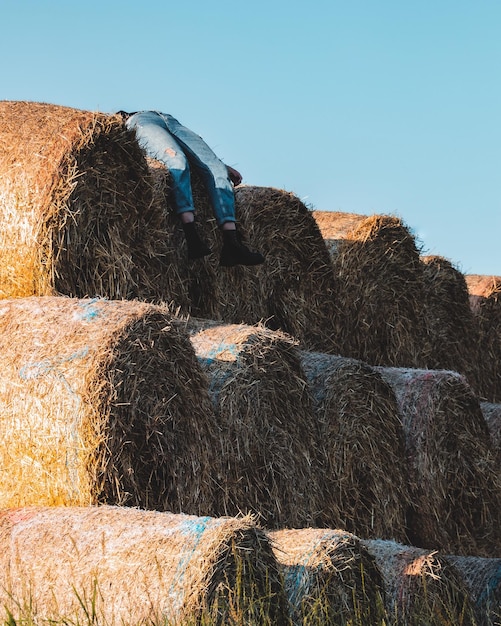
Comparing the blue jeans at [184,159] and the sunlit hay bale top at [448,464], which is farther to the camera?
the sunlit hay bale top at [448,464]

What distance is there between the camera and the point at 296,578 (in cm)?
414

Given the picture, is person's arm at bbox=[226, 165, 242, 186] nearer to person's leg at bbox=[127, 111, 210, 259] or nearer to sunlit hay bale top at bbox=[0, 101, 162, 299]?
person's leg at bbox=[127, 111, 210, 259]

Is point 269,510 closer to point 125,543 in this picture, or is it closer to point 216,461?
point 216,461

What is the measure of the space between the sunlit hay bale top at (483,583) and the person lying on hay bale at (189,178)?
2360 mm

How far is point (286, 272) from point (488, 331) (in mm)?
2916

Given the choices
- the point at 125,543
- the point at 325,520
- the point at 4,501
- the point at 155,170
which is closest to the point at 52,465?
the point at 4,501

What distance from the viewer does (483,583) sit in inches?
211

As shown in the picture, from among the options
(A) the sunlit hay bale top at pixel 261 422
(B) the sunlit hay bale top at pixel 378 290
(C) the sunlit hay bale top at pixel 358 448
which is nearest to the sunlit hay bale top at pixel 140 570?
(A) the sunlit hay bale top at pixel 261 422

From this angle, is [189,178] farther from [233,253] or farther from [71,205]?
[71,205]

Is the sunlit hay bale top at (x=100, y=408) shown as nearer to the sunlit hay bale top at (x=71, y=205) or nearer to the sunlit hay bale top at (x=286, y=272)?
the sunlit hay bale top at (x=71, y=205)

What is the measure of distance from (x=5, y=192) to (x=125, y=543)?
8.33 ft

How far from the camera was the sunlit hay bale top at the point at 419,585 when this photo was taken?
182 inches

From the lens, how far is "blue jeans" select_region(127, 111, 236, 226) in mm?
6461

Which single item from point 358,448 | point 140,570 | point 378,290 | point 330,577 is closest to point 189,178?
point 358,448
